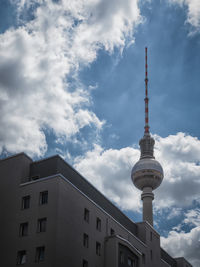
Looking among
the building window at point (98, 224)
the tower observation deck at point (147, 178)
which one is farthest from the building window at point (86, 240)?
the tower observation deck at point (147, 178)

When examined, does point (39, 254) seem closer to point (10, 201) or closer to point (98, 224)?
point (10, 201)

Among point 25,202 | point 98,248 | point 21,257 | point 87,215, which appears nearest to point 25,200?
point 25,202

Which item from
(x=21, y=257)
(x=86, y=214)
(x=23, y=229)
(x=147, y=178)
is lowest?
(x=21, y=257)

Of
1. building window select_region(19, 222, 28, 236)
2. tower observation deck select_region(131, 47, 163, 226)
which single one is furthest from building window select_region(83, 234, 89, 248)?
tower observation deck select_region(131, 47, 163, 226)

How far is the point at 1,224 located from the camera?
2138 inches

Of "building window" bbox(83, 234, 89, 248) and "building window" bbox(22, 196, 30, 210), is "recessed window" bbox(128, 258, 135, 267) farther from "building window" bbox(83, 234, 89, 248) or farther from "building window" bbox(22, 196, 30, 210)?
"building window" bbox(22, 196, 30, 210)

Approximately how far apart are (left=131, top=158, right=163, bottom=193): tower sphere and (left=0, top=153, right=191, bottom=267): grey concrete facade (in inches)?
2366

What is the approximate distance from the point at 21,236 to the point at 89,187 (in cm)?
1396

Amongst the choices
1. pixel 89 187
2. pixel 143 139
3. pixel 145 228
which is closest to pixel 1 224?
pixel 89 187

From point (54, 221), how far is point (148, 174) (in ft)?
251

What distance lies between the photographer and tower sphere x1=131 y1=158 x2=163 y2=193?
124062 millimetres

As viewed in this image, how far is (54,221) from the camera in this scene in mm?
50406

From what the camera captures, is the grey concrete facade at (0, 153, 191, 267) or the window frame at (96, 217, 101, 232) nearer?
the grey concrete facade at (0, 153, 191, 267)

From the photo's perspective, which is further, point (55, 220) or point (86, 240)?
point (86, 240)
